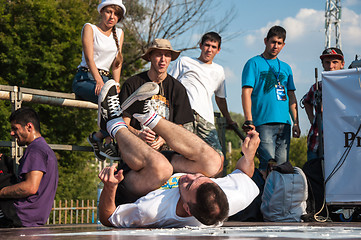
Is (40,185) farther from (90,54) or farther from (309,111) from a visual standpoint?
(309,111)

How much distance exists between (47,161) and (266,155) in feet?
7.08

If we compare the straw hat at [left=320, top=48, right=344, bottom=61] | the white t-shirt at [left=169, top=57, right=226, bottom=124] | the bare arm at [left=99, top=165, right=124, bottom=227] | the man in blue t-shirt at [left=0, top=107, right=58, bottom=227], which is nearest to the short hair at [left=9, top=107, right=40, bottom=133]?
the man in blue t-shirt at [left=0, top=107, right=58, bottom=227]

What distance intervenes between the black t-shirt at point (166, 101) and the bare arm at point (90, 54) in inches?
14.3

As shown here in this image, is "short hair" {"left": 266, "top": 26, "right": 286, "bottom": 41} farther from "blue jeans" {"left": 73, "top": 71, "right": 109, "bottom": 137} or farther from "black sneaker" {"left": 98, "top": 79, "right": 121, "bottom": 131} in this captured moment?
"black sneaker" {"left": 98, "top": 79, "right": 121, "bottom": 131}

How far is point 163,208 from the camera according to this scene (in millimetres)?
3514

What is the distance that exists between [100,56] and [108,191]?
2311 mm

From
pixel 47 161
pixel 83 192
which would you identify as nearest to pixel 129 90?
pixel 47 161

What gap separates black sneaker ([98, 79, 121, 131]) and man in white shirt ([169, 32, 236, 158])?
1084 millimetres

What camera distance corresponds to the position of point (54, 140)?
17.1 meters

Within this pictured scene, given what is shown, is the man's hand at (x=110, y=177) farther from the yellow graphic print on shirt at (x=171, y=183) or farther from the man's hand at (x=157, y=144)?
the man's hand at (x=157, y=144)

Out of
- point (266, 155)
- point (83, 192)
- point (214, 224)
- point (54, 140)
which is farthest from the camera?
point (54, 140)

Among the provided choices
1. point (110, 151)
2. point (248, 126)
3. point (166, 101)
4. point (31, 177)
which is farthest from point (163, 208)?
point (110, 151)

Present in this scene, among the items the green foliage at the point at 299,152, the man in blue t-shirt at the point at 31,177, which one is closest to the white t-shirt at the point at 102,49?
the man in blue t-shirt at the point at 31,177

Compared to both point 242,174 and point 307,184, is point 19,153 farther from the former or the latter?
point 307,184
